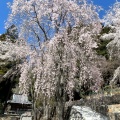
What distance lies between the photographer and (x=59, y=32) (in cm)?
884

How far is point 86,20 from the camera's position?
937cm

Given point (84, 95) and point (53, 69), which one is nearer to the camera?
point (53, 69)

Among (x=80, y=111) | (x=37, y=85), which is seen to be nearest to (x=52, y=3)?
(x=37, y=85)

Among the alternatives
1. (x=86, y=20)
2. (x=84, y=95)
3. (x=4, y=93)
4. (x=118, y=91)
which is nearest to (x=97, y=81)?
(x=86, y=20)

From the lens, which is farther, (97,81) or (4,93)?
(4,93)

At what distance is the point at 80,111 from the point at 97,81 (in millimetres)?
2922

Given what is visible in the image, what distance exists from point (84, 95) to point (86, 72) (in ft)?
29.9

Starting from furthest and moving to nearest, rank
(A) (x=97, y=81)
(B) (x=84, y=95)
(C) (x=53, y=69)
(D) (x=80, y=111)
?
(B) (x=84, y=95) < (D) (x=80, y=111) < (A) (x=97, y=81) < (C) (x=53, y=69)

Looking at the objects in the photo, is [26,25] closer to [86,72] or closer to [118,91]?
[86,72]

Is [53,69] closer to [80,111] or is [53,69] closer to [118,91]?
[80,111]

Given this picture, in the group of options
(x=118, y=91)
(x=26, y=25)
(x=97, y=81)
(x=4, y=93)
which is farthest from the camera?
(x=4, y=93)

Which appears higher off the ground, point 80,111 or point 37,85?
point 37,85

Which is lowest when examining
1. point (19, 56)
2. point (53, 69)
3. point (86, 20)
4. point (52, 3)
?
point (53, 69)

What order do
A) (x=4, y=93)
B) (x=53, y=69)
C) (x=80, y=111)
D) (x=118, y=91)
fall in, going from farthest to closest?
(x=4, y=93) < (x=118, y=91) < (x=80, y=111) < (x=53, y=69)
